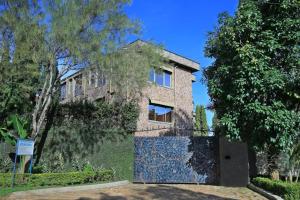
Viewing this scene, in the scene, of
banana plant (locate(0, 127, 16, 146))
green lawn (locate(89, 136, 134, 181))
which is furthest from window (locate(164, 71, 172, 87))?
banana plant (locate(0, 127, 16, 146))

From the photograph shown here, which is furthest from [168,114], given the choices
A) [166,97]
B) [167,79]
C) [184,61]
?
[184,61]

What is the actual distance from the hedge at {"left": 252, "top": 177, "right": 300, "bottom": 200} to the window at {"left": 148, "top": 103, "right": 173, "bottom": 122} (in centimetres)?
1093

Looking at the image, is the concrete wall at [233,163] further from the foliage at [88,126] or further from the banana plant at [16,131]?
the banana plant at [16,131]

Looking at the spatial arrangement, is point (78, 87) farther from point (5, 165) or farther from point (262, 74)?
point (262, 74)

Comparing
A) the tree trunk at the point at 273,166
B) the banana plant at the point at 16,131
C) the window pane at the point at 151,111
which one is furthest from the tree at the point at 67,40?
the window pane at the point at 151,111

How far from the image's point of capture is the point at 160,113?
2780 cm

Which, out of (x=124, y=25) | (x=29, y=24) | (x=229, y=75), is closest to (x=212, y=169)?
(x=229, y=75)

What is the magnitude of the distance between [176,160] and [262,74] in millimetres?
6624

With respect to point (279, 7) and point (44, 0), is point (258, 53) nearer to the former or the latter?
point (279, 7)

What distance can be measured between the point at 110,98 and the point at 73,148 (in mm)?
5202

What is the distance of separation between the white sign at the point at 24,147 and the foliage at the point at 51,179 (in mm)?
902

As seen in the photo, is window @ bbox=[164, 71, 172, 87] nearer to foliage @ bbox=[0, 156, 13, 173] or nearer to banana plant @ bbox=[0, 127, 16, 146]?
foliage @ bbox=[0, 156, 13, 173]

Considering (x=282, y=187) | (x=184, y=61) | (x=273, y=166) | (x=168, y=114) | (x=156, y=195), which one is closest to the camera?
(x=282, y=187)

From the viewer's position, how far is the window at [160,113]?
26930 mm
